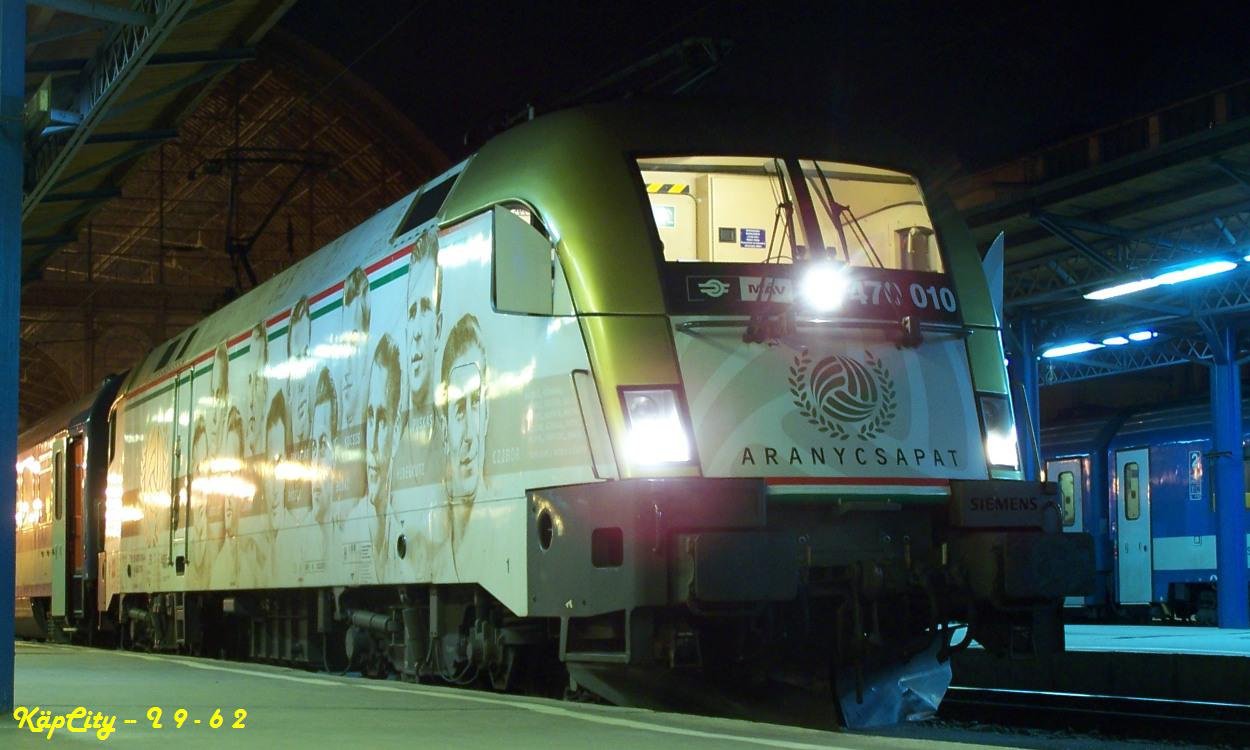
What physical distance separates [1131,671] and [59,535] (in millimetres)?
14406

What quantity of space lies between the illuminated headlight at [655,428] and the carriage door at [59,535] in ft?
50.1

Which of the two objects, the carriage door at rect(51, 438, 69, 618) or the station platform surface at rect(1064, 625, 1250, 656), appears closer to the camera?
the station platform surface at rect(1064, 625, 1250, 656)

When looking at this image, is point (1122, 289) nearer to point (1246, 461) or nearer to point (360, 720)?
point (1246, 461)

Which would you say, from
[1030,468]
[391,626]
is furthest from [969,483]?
[1030,468]

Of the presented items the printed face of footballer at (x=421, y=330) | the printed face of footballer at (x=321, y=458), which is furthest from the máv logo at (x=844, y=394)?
the printed face of footballer at (x=321, y=458)

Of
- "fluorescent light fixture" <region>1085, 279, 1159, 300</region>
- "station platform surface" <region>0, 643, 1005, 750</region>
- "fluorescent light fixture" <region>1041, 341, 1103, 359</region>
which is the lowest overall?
"station platform surface" <region>0, 643, 1005, 750</region>

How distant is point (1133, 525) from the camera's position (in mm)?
26297

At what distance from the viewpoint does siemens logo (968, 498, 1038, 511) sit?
8.62m

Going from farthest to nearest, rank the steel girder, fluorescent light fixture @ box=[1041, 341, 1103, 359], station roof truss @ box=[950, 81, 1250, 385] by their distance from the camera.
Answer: fluorescent light fixture @ box=[1041, 341, 1103, 359] < station roof truss @ box=[950, 81, 1250, 385] < the steel girder

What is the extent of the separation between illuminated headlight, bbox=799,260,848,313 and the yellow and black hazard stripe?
0.95m

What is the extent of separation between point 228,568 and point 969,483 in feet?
27.0

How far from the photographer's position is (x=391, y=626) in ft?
35.8

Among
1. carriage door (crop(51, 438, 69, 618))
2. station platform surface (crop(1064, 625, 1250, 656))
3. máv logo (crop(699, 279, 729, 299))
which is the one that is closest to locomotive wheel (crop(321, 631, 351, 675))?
máv logo (crop(699, 279, 729, 299))

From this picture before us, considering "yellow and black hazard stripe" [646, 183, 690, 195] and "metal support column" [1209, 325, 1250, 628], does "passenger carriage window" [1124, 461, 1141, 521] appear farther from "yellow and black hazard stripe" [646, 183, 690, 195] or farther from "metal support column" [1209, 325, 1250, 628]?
"yellow and black hazard stripe" [646, 183, 690, 195]
